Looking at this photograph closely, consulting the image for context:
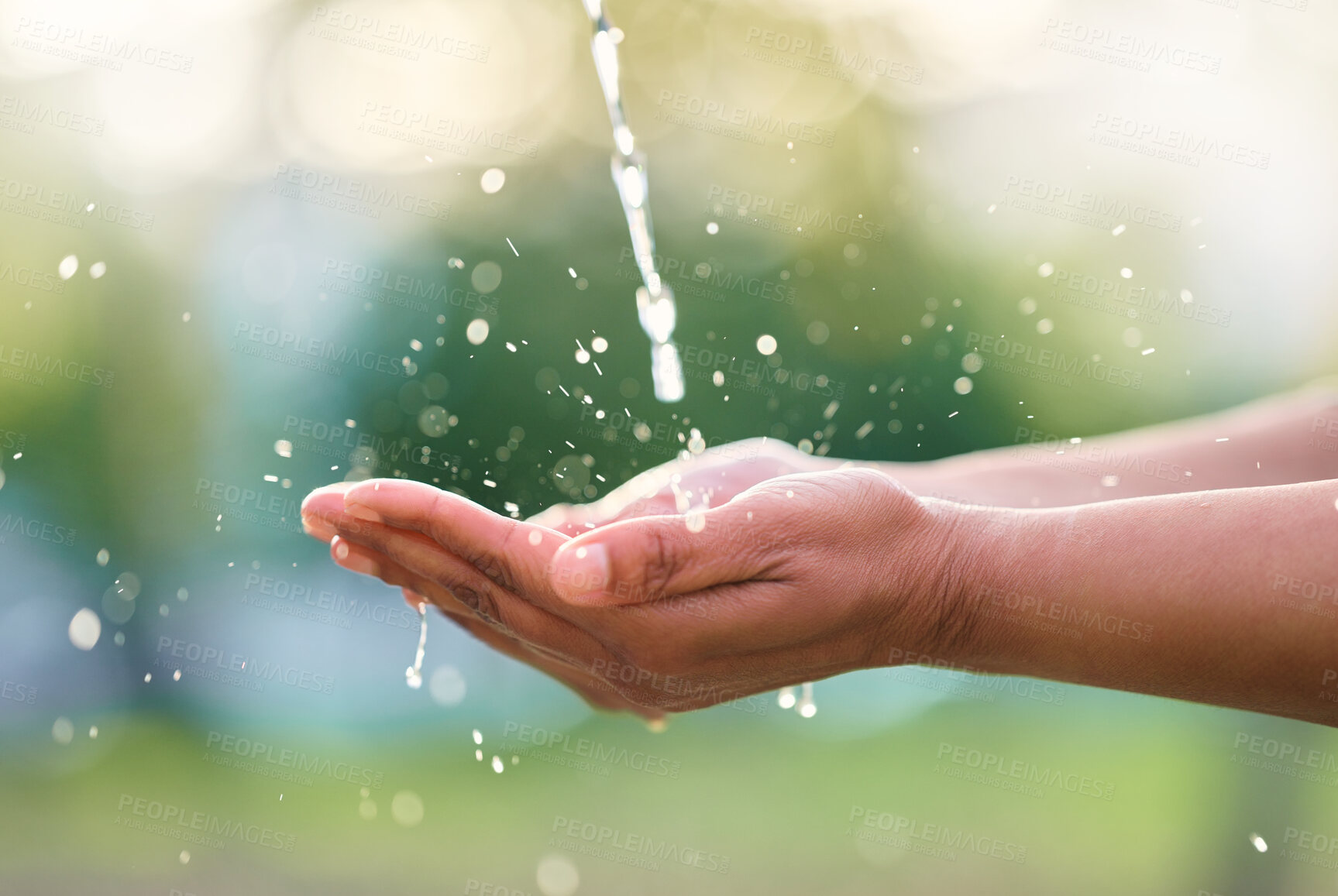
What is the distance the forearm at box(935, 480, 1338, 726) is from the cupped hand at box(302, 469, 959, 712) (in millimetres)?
133

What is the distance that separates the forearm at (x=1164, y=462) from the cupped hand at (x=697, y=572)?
1008 mm

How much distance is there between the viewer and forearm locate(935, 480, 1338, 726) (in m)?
1.85

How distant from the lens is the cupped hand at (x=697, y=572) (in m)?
2.02

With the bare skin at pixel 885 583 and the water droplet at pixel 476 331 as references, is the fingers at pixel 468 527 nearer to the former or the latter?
the bare skin at pixel 885 583

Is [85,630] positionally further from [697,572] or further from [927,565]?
[927,565]

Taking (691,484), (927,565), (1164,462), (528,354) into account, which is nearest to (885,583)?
(927,565)

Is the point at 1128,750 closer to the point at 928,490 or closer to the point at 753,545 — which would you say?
the point at 928,490

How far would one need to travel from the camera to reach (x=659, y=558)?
6.55ft

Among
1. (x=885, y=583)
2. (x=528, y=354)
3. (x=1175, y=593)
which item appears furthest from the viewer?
(x=528, y=354)

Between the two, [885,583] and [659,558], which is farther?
[885,583]

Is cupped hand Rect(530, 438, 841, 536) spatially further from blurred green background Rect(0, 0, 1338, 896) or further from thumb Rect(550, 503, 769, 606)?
blurred green background Rect(0, 0, 1338, 896)

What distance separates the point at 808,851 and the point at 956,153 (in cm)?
1000

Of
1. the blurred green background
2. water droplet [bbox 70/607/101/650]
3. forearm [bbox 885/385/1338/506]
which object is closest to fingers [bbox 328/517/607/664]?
forearm [bbox 885/385/1338/506]

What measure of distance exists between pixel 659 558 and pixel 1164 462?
210 cm
